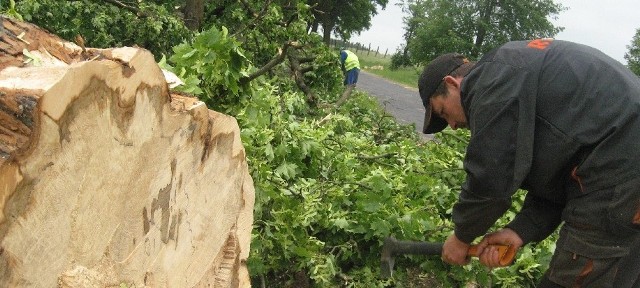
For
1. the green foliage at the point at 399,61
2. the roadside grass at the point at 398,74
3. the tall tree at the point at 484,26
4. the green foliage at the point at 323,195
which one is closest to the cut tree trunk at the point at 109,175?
the green foliage at the point at 323,195

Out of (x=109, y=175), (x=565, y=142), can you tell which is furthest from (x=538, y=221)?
(x=109, y=175)

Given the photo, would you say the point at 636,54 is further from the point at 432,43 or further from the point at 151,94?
the point at 151,94

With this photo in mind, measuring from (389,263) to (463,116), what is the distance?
0.94 metres

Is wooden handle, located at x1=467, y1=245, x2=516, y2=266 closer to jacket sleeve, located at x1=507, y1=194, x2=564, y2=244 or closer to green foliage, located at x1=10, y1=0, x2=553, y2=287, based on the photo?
jacket sleeve, located at x1=507, y1=194, x2=564, y2=244

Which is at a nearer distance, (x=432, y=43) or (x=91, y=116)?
(x=91, y=116)

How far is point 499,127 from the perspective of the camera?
2.28 meters

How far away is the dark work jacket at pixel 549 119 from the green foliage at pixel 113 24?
404 cm

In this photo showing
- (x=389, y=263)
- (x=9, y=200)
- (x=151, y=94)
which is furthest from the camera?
(x=389, y=263)

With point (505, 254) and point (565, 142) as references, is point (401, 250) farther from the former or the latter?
point (565, 142)

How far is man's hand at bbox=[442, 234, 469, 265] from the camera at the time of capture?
9.12 feet

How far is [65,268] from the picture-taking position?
179cm

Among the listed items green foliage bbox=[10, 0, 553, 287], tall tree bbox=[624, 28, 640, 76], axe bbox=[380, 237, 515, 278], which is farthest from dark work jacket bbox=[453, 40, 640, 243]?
tall tree bbox=[624, 28, 640, 76]

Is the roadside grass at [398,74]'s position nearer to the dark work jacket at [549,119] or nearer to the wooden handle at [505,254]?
the wooden handle at [505,254]

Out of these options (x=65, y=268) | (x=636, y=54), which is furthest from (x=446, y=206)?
(x=636, y=54)
